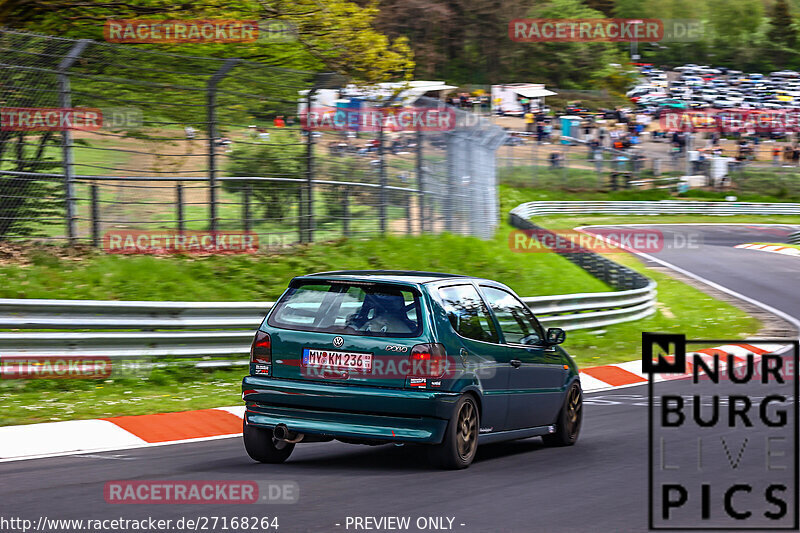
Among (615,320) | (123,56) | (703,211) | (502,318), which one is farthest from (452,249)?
(703,211)

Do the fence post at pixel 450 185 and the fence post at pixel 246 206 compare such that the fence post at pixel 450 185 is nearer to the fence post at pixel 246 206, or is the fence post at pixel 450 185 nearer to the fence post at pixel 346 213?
the fence post at pixel 346 213

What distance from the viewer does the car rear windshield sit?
724 cm

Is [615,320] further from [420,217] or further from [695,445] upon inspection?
[695,445]

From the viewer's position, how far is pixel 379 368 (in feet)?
23.3

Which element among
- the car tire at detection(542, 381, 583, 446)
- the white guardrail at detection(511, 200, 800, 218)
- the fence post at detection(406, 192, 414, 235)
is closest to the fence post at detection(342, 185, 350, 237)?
the fence post at detection(406, 192, 414, 235)

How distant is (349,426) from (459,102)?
198ft

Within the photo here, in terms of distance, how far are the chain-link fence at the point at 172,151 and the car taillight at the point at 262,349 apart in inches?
257

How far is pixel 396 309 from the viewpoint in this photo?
7324mm

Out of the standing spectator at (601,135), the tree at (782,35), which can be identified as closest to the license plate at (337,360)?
the standing spectator at (601,135)

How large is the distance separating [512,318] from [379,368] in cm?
167

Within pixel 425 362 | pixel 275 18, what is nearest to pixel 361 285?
pixel 425 362

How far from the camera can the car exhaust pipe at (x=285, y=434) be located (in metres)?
7.22

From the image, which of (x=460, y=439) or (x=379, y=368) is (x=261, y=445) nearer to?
(x=379, y=368)

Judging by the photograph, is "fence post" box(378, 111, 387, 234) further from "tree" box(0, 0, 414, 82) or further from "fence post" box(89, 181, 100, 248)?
"fence post" box(89, 181, 100, 248)
